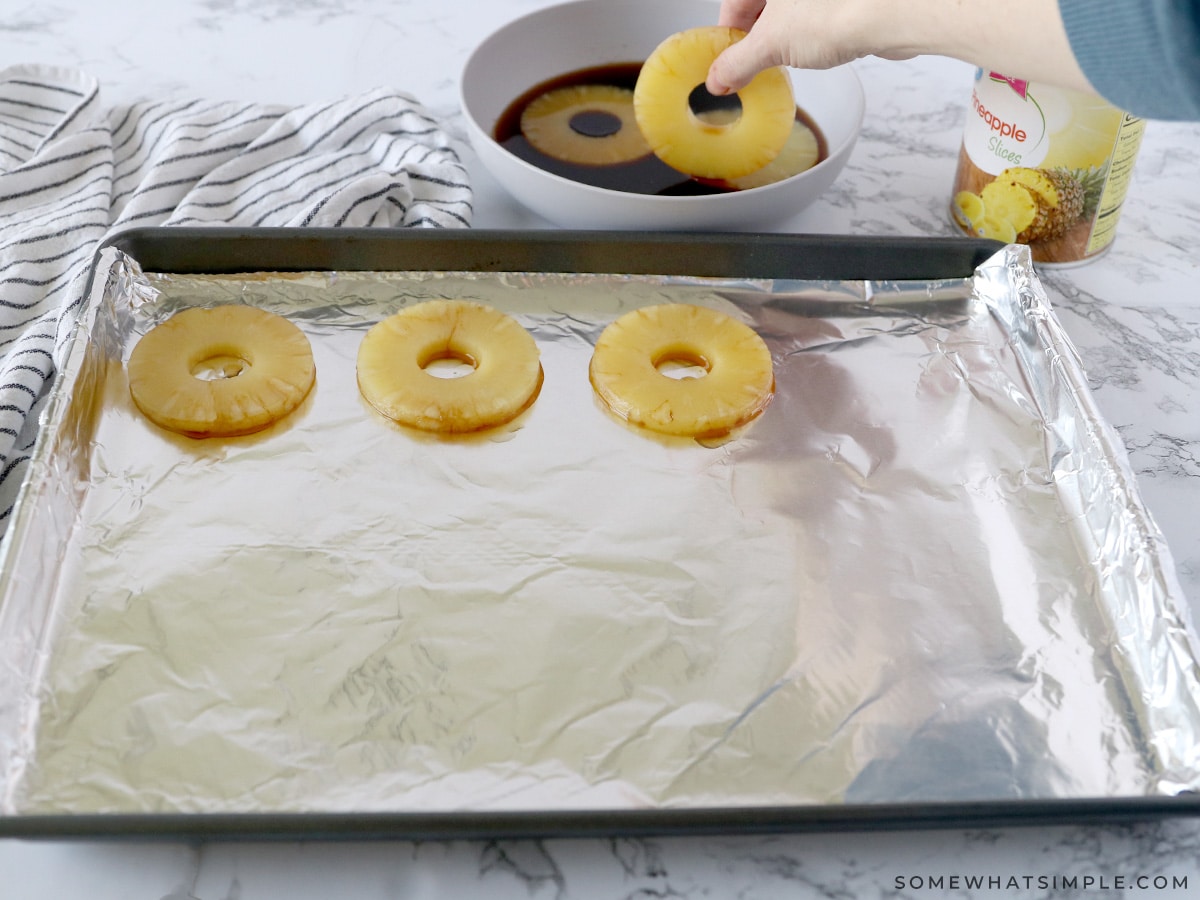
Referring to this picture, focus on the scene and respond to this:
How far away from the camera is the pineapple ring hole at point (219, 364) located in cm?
121

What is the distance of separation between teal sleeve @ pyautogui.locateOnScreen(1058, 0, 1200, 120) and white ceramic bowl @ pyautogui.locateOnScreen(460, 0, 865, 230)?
43cm

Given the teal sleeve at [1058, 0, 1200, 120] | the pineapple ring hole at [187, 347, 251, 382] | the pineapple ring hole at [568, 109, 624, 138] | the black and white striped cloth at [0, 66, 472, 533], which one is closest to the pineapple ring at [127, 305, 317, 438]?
the pineapple ring hole at [187, 347, 251, 382]

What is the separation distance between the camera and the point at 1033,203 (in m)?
1.30

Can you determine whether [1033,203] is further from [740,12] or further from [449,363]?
[449,363]

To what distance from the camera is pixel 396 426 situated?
118 cm

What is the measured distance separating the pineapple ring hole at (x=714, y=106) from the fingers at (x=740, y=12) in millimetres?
88

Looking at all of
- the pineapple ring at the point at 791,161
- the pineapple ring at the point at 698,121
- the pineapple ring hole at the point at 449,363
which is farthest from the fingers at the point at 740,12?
the pineapple ring hole at the point at 449,363

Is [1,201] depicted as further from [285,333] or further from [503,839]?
[503,839]

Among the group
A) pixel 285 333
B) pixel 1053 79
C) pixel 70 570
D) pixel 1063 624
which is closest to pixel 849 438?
→ pixel 1063 624

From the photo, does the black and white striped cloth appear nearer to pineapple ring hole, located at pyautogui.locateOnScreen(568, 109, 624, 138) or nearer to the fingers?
pineapple ring hole, located at pyautogui.locateOnScreen(568, 109, 624, 138)

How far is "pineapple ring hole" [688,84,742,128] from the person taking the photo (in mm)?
1378

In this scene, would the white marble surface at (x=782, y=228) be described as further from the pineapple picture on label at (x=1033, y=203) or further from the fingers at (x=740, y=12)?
the fingers at (x=740, y=12)

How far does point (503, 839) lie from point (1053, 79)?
2.77ft

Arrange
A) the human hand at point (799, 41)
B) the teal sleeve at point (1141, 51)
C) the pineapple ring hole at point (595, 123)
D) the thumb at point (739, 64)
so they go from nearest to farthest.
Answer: the teal sleeve at point (1141, 51) → the human hand at point (799, 41) → the thumb at point (739, 64) → the pineapple ring hole at point (595, 123)
